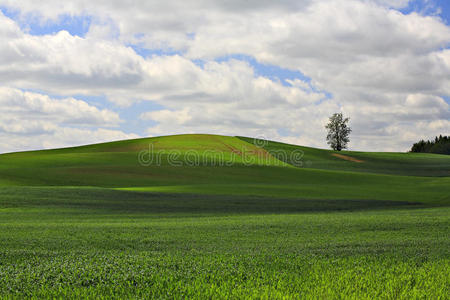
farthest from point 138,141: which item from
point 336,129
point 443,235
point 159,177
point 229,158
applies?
point 443,235

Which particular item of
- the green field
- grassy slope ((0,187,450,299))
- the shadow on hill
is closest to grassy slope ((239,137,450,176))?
the green field

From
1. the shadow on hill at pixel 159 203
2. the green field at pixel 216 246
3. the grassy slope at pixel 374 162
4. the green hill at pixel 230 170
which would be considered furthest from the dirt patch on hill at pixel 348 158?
the shadow on hill at pixel 159 203

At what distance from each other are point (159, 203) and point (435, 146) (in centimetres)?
12833

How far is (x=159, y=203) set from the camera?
31875mm

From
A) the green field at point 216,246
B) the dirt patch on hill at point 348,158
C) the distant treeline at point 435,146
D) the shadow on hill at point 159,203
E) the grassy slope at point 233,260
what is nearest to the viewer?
the grassy slope at point 233,260

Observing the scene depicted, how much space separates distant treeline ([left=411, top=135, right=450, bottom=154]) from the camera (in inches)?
5397

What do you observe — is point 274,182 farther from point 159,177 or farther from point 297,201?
point 297,201

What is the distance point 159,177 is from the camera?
5081cm

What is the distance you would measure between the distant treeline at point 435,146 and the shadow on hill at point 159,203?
368 feet

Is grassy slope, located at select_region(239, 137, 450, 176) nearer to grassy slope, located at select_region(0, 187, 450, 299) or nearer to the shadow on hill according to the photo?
the shadow on hill

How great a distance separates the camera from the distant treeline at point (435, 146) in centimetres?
13707

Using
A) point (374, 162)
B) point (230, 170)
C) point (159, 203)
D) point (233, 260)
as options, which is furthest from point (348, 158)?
point (233, 260)

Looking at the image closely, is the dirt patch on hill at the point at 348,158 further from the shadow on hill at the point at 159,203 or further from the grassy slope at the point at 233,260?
the grassy slope at the point at 233,260

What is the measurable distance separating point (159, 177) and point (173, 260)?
132 feet
